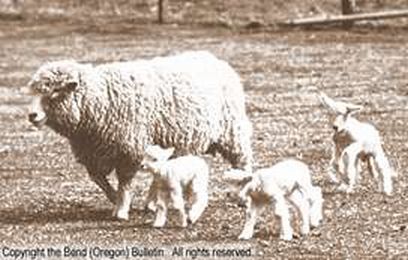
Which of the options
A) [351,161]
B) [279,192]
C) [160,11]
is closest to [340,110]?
[351,161]

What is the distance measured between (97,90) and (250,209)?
1.72 metres

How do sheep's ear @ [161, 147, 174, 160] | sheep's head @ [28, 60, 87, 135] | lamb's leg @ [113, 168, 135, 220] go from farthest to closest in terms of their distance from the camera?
1. lamb's leg @ [113, 168, 135, 220]
2. sheep's head @ [28, 60, 87, 135]
3. sheep's ear @ [161, 147, 174, 160]

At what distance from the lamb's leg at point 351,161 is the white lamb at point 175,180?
1.49m

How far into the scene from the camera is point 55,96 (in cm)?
997

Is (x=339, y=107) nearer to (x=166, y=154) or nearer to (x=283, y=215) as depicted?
(x=166, y=154)

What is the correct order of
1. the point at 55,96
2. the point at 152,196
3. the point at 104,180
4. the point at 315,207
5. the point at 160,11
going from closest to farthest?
the point at 315,207 < the point at 152,196 < the point at 55,96 < the point at 104,180 < the point at 160,11

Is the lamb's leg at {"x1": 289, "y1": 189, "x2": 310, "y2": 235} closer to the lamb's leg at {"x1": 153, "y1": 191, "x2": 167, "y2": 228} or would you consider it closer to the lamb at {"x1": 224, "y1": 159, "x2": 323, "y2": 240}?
the lamb at {"x1": 224, "y1": 159, "x2": 323, "y2": 240}

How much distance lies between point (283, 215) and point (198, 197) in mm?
781

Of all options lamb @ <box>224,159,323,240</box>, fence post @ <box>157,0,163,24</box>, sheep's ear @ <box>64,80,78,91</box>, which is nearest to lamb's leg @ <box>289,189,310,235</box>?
lamb @ <box>224,159,323,240</box>

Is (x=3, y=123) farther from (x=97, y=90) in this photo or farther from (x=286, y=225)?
(x=286, y=225)

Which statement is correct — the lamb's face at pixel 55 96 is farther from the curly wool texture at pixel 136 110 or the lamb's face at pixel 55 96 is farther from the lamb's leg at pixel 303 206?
the lamb's leg at pixel 303 206

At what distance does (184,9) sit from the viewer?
3288 centimetres

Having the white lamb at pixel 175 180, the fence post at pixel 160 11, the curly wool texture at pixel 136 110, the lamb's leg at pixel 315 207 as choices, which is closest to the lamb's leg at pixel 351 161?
the curly wool texture at pixel 136 110

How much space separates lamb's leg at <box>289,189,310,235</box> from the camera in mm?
9195
